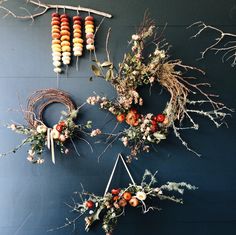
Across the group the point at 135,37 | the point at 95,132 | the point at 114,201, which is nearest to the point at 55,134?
the point at 95,132

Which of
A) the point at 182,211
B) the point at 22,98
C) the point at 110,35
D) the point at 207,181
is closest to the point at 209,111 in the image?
the point at 207,181

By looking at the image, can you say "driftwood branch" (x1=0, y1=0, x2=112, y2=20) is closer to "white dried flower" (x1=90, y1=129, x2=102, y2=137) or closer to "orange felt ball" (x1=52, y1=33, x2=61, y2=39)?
"orange felt ball" (x1=52, y1=33, x2=61, y2=39)

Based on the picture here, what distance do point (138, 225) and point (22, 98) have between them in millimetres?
863

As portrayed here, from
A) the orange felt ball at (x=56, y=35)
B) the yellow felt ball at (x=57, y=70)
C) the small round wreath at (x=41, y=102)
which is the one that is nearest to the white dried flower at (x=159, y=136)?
the small round wreath at (x=41, y=102)

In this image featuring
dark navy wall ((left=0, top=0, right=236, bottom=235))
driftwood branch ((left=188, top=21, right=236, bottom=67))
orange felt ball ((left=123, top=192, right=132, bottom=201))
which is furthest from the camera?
driftwood branch ((left=188, top=21, right=236, bottom=67))

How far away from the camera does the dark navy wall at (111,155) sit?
5.40ft

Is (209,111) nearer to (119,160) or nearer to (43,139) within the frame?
(119,160)

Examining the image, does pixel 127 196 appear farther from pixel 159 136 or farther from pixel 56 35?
pixel 56 35

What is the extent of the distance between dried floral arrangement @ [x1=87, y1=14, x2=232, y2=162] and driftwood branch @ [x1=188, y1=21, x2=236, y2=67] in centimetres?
16

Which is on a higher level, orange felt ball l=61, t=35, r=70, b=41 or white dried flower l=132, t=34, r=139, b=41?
white dried flower l=132, t=34, r=139, b=41

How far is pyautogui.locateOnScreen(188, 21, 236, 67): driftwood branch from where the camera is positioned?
1.77m

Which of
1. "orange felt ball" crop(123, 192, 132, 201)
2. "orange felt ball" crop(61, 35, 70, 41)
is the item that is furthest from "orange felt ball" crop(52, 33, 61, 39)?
"orange felt ball" crop(123, 192, 132, 201)

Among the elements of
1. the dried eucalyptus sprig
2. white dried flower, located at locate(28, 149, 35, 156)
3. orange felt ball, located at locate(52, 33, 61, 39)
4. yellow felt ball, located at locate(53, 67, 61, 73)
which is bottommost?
the dried eucalyptus sprig

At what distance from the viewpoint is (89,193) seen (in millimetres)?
1650
